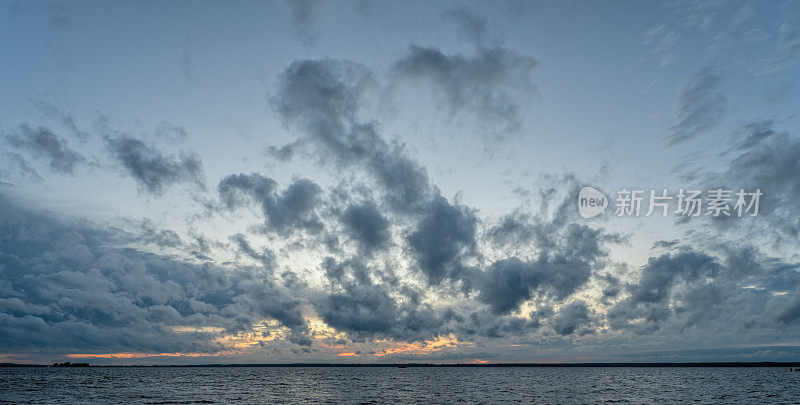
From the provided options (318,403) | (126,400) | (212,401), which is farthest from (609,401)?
(126,400)

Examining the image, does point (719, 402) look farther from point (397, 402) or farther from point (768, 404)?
point (397, 402)

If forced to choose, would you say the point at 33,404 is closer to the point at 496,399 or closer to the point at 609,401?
the point at 496,399

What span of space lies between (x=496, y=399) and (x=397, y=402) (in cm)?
2186

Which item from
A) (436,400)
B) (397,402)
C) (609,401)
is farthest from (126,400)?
(609,401)

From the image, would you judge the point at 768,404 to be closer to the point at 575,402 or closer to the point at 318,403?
the point at 575,402

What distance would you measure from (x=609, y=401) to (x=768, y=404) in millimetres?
31057

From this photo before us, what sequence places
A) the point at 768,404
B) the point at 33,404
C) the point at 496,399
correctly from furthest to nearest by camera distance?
1. the point at 496,399
2. the point at 768,404
3. the point at 33,404

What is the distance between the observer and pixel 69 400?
93.0 metres

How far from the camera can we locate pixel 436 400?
311 ft

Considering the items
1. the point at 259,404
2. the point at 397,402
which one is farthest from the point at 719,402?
the point at 259,404

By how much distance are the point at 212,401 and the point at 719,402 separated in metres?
106

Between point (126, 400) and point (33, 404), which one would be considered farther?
point (126, 400)

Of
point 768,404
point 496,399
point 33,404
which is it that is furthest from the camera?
point 496,399

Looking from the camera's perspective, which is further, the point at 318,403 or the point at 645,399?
the point at 645,399
